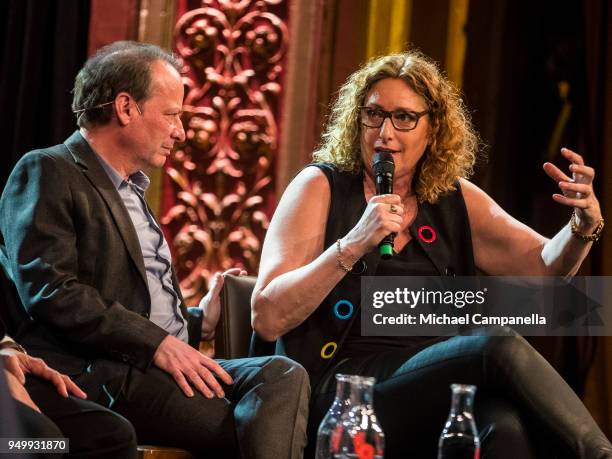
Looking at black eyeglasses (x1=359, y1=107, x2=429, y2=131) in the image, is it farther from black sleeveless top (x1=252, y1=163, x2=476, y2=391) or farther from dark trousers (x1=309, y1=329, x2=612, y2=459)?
dark trousers (x1=309, y1=329, x2=612, y2=459)

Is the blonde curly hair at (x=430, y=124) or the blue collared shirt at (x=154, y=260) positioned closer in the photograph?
the blue collared shirt at (x=154, y=260)

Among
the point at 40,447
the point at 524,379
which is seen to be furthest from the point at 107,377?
the point at 524,379

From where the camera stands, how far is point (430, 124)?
2.39 meters

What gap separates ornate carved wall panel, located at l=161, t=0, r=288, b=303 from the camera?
3385 mm

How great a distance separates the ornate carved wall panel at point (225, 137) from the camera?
3.38m

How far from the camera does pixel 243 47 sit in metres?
3.41

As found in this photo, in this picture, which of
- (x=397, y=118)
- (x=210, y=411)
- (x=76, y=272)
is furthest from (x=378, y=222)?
(x=76, y=272)

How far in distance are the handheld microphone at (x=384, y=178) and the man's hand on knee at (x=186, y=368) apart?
0.43m

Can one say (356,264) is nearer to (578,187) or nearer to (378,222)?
(378,222)

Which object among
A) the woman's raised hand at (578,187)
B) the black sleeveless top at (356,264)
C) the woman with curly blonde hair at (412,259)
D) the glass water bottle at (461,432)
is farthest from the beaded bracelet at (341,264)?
the glass water bottle at (461,432)

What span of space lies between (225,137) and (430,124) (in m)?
1.19

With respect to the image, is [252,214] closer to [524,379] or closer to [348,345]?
[348,345]

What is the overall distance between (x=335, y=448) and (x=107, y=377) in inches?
24.3

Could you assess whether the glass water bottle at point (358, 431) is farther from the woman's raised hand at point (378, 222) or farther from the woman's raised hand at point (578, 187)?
the woman's raised hand at point (578, 187)
